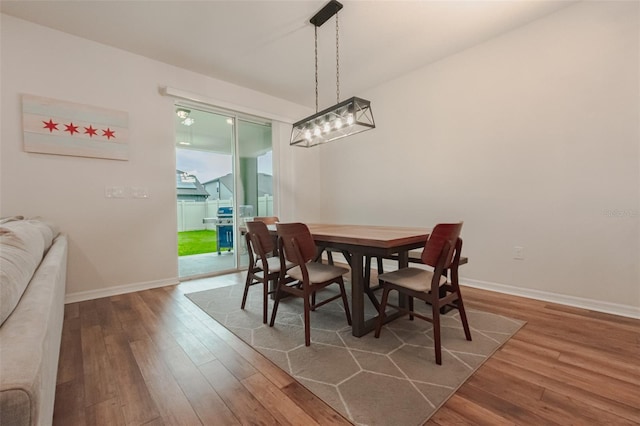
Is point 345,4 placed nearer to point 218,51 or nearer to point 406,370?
point 218,51

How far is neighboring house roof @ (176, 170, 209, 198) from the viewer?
12.0ft

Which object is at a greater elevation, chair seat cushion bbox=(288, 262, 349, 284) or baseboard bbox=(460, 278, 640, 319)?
chair seat cushion bbox=(288, 262, 349, 284)

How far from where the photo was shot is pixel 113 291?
300cm

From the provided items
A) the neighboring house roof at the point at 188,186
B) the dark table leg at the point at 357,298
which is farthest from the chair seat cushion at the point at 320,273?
the neighboring house roof at the point at 188,186

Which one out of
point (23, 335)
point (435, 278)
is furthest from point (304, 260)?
point (23, 335)

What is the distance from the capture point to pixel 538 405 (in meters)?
1.28

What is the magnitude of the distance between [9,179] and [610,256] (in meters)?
5.43

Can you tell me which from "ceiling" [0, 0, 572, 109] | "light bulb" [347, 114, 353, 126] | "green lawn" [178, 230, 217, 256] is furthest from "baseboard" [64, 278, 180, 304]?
"light bulb" [347, 114, 353, 126]

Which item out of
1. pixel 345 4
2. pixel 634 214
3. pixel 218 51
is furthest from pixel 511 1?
pixel 218 51

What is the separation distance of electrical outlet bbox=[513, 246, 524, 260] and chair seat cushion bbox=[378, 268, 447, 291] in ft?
4.87

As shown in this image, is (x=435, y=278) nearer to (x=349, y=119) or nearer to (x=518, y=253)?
(x=349, y=119)

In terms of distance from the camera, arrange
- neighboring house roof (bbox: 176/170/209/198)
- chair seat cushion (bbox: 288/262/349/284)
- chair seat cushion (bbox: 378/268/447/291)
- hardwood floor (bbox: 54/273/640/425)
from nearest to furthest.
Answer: hardwood floor (bbox: 54/273/640/425)
chair seat cushion (bbox: 378/268/447/291)
chair seat cushion (bbox: 288/262/349/284)
neighboring house roof (bbox: 176/170/209/198)

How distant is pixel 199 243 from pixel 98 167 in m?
3.03

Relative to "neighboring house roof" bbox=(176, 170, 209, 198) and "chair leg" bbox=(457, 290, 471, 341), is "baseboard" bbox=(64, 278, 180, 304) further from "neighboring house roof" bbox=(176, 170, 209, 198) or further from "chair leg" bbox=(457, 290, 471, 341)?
"chair leg" bbox=(457, 290, 471, 341)
